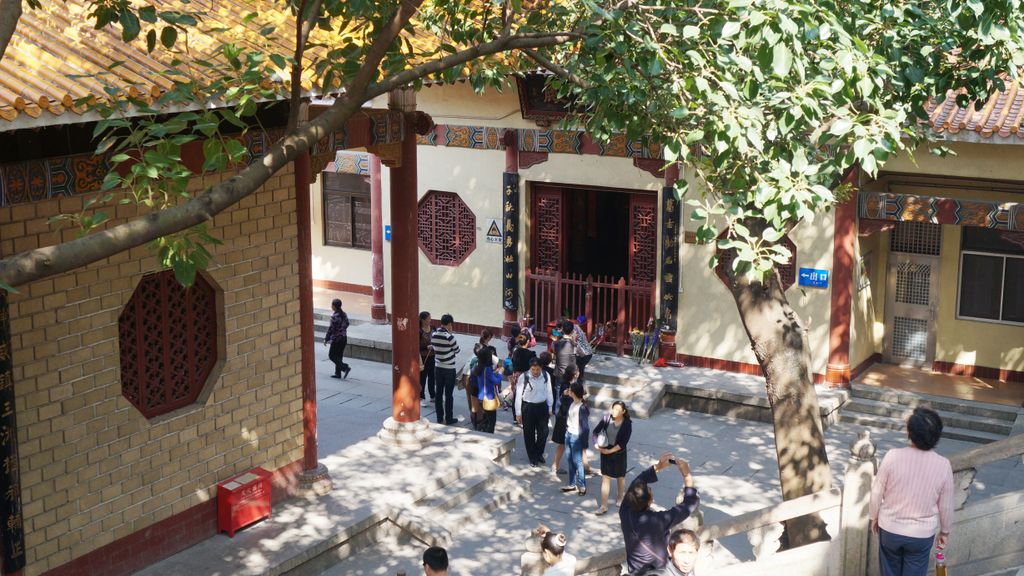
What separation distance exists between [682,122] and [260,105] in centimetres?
384

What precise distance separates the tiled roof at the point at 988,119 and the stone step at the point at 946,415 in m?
3.48

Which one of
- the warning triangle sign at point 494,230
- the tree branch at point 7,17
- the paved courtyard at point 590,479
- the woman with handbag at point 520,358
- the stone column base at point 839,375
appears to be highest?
the tree branch at point 7,17

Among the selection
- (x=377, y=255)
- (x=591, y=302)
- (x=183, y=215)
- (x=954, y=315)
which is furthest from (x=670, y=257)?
(x=183, y=215)

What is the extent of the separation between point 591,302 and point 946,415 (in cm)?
499

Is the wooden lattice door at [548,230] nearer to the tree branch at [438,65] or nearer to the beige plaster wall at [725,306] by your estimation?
the beige plaster wall at [725,306]

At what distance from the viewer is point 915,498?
8742mm

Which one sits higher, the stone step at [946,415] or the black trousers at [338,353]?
the black trousers at [338,353]

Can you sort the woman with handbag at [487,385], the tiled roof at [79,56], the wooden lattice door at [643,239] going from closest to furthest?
the tiled roof at [79,56] < the woman with handbag at [487,385] < the wooden lattice door at [643,239]

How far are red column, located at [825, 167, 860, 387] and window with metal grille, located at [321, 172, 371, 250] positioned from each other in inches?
332

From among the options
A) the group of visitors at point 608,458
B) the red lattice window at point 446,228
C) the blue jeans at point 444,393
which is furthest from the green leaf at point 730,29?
the red lattice window at point 446,228

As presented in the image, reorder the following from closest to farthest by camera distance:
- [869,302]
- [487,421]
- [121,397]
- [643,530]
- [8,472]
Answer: [643,530]
[8,472]
[121,397]
[487,421]
[869,302]

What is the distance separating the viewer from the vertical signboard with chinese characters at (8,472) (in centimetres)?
938

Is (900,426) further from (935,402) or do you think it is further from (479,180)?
(479,180)

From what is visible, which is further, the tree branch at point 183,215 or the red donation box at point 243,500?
the red donation box at point 243,500
